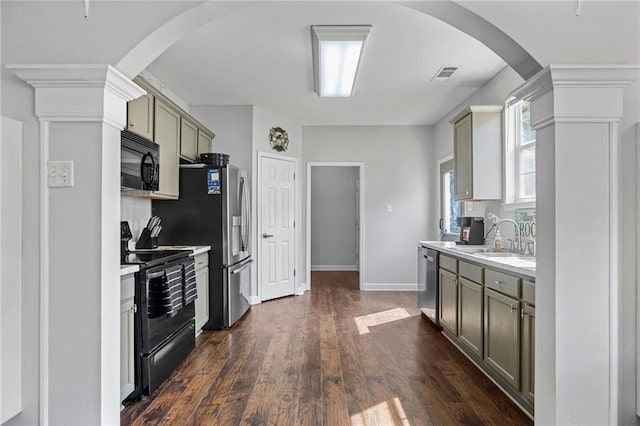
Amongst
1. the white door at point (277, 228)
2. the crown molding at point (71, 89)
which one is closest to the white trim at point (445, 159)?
the white door at point (277, 228)

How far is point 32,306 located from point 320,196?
274 inches

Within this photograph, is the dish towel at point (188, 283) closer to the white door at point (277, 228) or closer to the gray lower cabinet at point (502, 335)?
the white door at point (277, 228)

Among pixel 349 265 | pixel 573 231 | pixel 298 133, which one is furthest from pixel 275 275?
pixel 573 231

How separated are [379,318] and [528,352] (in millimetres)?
2383

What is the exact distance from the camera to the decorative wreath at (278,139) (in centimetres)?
551

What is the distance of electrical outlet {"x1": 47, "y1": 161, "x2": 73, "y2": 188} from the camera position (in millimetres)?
1639

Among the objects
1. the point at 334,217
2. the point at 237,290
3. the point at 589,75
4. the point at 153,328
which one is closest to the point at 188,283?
Answer: the point at 153,328

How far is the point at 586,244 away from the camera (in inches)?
62.9

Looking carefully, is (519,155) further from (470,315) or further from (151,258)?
(151,258)

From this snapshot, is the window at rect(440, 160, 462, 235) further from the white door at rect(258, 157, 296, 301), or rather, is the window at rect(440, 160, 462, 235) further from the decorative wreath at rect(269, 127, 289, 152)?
the decorative wreath at rect(269, 127, 289, 152)

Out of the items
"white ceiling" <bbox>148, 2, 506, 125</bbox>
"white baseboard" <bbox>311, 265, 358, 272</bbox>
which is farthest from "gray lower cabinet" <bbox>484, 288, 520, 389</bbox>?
"white baseboard" <bbox>311, 265, 358, 272</bbox>

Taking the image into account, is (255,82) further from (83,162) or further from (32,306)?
(32,306)

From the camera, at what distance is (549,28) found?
161 centimetres

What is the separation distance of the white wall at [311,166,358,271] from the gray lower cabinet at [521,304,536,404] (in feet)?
20.4
